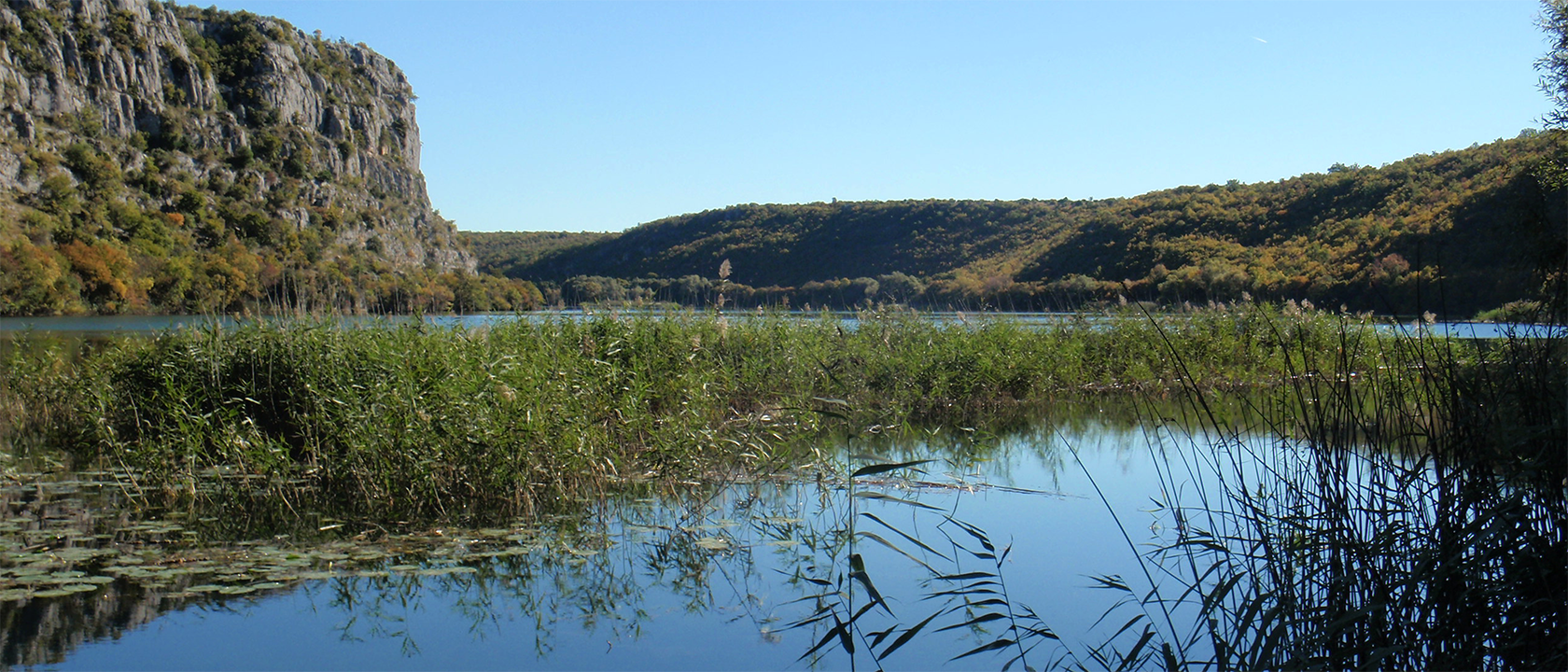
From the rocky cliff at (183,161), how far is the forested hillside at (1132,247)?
40.4 ft

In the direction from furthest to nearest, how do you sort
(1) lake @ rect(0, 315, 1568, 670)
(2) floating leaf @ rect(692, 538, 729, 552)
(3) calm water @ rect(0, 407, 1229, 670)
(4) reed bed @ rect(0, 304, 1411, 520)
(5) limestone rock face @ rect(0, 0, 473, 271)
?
(5) limestone rock face @ rect(0, 0, 473, 271)
(4) reed bed @ rect(0, 304, 1411, 520)
(2) floating leaf @ rect(692, 538, 729, 552)
(3) calm water @ rect(0, 407, 1229, 670)
(1) lake @ rect(0, 315, 1568, 670)

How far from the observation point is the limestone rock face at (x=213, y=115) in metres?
50.5

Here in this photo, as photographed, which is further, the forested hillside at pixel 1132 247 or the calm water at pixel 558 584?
the forested hillside at pixel 1132 247


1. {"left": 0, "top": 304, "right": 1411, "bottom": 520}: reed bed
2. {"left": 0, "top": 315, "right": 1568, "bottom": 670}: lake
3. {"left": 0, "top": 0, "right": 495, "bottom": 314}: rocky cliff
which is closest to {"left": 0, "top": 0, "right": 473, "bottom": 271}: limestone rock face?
{"left": 0, "top": 0, "right": 495, "bottom": 314}: rocky cliff

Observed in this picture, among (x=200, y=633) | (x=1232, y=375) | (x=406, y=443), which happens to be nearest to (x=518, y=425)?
(x=406, y=443)

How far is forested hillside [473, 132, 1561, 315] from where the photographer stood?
39.7ft

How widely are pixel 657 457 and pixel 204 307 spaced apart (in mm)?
3769

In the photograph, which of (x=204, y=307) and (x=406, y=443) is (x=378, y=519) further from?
(x=204, y=307)

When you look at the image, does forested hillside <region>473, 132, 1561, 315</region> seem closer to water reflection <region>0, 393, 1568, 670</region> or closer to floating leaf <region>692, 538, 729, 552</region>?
water reflection <region>0, 393, 1568, 670</region>

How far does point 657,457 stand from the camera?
251 inches

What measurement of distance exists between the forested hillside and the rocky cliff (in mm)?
12300

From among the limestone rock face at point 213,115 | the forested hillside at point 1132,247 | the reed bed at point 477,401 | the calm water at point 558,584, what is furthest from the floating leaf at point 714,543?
the limestone rock face at point 213,115

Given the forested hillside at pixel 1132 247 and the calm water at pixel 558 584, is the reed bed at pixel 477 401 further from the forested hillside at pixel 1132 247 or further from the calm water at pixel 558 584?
the forested hillside at pixel 1132 247

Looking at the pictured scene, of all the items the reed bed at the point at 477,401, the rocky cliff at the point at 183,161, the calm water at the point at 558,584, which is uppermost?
the rocky cliff at the point at 183,161
